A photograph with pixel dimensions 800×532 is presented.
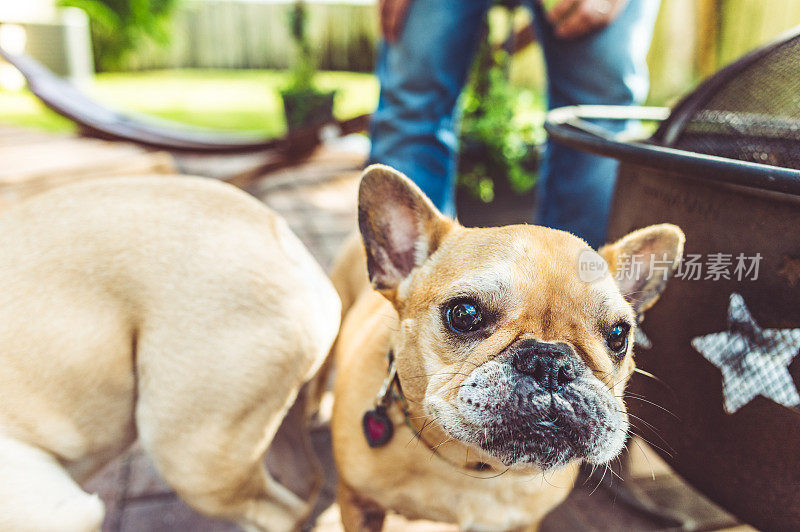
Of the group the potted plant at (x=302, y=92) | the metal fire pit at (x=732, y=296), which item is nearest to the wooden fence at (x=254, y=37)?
the potted plant at (x=302, y=92)

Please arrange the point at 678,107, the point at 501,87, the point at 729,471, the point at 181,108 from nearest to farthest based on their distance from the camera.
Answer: the point at 729,471, the point at 678,107, the point at 501,87, the point at 181,108

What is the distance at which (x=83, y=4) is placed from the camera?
1206 cm

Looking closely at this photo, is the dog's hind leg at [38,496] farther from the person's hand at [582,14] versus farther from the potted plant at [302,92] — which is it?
the potted plant at [302,92]

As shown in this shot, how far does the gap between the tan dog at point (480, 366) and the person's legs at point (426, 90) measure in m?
1.23

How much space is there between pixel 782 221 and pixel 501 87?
3881 mm

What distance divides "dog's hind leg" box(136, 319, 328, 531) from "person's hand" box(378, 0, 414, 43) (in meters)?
1.68

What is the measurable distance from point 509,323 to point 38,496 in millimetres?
1109

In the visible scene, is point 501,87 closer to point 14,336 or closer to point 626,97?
point 626,97

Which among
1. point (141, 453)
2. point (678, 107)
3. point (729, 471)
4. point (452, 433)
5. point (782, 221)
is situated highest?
point (678, 107)

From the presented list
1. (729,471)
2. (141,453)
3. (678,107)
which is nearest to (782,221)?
(729,471)

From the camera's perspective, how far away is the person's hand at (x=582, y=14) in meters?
2.31

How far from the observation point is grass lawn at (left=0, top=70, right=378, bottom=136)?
844cm

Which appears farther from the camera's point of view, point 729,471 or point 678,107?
point 678,107

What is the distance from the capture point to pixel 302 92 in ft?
20.3
